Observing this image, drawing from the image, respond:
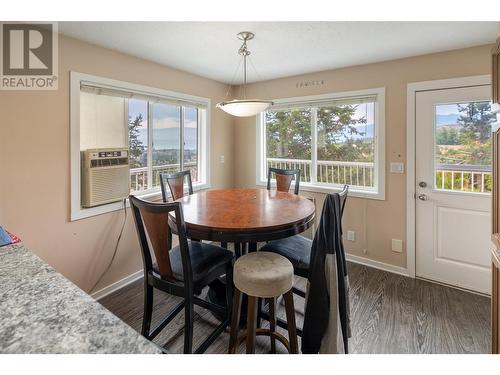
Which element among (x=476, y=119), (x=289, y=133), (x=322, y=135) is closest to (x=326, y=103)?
(x=322, y=135)

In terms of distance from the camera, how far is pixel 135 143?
2984mm

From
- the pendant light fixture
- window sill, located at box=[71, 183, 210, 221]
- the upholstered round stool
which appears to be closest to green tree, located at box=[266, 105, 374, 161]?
the pendant light fixture

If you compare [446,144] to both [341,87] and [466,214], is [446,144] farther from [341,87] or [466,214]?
[341,87]

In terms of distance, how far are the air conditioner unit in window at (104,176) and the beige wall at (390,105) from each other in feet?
7.25

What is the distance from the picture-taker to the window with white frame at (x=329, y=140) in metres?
3.21

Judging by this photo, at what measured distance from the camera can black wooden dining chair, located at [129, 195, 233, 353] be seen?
1.66 m

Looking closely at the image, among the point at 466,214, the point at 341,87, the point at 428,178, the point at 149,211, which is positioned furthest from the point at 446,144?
the point at 149,211

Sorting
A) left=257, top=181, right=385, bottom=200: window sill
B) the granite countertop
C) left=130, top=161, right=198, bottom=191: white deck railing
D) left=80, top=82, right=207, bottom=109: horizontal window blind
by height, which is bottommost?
the granite countertop

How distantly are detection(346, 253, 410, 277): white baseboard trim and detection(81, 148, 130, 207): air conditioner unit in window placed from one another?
2.69 metres

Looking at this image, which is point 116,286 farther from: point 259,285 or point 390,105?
point 390,105

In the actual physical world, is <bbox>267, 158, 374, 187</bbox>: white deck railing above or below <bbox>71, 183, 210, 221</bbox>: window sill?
above

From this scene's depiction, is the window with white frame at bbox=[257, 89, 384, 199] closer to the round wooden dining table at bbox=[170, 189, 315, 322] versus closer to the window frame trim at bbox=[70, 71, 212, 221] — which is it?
the round wooden dining table at bbox=[170, 189, 315, 322]

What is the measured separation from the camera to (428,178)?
9.36 feet

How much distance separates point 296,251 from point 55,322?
5.17 feet
